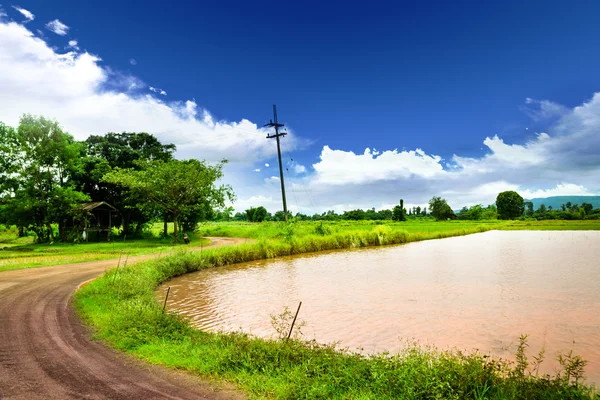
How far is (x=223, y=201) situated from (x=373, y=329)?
93.7 feet

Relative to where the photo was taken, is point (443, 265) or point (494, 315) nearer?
point (494, 315)

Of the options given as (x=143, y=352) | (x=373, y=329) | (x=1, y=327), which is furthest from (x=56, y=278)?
(x=373, y=329)

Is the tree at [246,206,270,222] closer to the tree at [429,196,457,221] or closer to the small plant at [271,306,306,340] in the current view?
the tree at [429,196,457,221]

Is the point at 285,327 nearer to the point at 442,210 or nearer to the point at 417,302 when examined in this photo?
the point at 417,302

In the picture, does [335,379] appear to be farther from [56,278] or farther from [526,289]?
[56,278]

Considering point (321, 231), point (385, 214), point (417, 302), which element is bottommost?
point (417, 302)

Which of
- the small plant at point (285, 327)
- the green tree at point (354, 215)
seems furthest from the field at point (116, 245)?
the green tree at point (354, 215)

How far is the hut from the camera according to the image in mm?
34844

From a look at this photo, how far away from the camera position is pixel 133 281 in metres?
12.8

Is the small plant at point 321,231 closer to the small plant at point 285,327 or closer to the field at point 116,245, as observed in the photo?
the field at point 116,245

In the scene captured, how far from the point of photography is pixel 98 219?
124 ft

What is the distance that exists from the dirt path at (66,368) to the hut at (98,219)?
2673 centimetres

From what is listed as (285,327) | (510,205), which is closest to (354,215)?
(510,205)

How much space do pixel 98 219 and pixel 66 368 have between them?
3560cm
